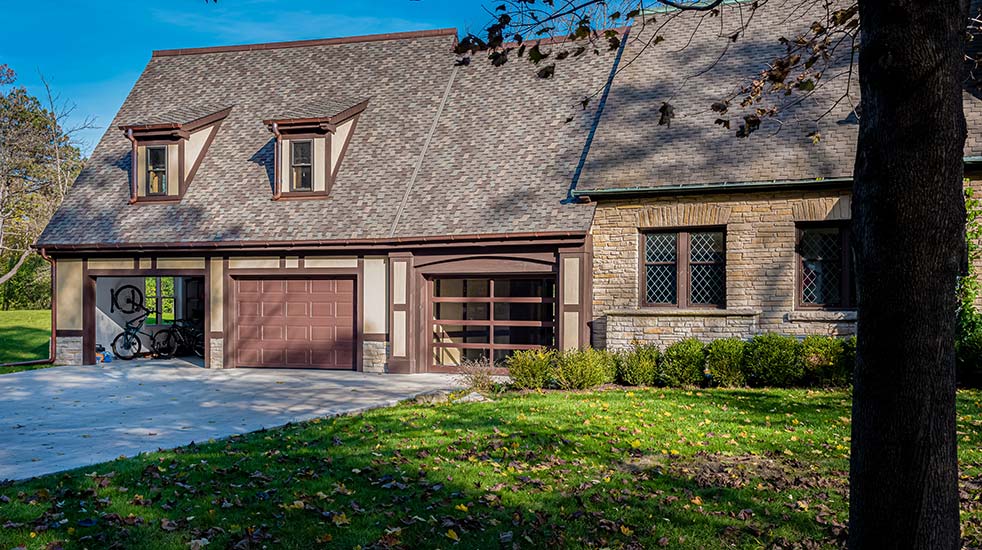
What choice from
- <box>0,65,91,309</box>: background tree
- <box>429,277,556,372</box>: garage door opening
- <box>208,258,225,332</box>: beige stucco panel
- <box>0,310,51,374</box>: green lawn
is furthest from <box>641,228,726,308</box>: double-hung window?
<box>0,65,91,309</box>: background tree

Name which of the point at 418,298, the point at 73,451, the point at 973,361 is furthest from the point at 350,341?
the point at 973,361

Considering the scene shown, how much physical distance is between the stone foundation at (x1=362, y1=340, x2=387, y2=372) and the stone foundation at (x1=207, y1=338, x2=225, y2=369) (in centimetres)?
342

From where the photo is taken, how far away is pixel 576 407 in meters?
10.5

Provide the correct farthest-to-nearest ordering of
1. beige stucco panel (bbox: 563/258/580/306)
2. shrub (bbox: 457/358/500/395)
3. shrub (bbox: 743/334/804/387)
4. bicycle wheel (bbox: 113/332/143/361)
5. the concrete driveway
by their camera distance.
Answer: bicycle wheel (bbox: 113/332/143/361)
beige stucco panel (bbox: 563/258/580/306)
shrub (bbox: 457/358/500/395)
shrub (bbox: 743/334/804/387)
the concrete driveway

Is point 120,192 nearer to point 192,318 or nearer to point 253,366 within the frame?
point 192,318

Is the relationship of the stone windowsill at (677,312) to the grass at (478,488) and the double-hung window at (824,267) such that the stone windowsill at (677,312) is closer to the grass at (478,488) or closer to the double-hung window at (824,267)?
the double-hung window at (824,267)

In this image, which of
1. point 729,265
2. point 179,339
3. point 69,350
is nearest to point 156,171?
point 179,339

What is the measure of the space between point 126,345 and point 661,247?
13227mm

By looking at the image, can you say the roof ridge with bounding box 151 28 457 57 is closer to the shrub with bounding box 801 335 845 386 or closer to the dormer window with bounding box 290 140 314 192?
the dormer window with bounding box 290 140 314 192

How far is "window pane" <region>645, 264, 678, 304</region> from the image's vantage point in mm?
14922

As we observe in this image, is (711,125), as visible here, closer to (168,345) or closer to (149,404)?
(149,404)

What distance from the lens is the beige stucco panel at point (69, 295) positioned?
17.9 m

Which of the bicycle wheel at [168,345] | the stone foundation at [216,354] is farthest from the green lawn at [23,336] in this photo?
the stone foundation at [216,354]

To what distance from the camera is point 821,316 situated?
1359cm
